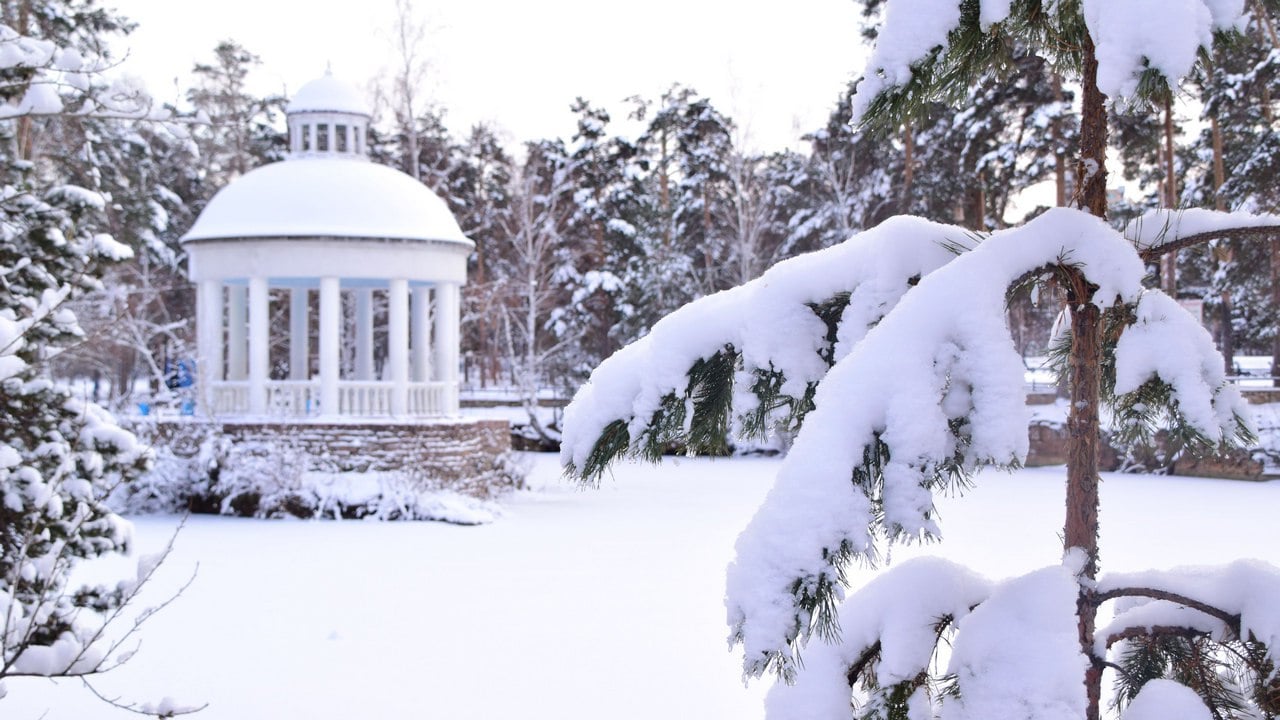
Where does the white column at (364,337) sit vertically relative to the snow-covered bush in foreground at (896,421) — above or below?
above

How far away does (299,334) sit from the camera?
1955cm

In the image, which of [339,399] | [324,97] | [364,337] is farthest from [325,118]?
[339,399]

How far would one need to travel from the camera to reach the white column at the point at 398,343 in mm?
16969

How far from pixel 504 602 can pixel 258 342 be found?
337 inches

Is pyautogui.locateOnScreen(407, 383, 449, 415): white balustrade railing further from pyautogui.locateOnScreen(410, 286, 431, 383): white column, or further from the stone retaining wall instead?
pyautogui.locateOnScreen(410, 286, 431, 383): white column

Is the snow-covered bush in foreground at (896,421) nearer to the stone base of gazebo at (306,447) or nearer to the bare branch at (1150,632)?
the bare branch at (1150,632)

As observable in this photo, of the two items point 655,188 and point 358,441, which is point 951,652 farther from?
point 655,188

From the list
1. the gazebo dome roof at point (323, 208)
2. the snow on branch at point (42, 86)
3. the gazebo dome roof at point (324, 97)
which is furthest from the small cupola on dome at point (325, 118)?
the snow on branch at point (42, 86)

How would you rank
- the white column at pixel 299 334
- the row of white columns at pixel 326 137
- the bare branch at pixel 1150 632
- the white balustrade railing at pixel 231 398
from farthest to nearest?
the white column at pixel 299 334, the row of white columns at pixel 326 137, the white balustrade railing at pixel 231 398, the bare branch at pixel 1150 632

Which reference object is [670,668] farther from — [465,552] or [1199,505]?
[1199,505]

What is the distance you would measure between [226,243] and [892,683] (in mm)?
16498

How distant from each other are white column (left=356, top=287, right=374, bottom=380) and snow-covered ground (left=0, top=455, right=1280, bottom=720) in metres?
3.63

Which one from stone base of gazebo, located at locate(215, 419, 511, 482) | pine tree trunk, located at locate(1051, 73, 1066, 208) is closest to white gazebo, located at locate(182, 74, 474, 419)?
stone base of gazebo, located at locate(215, 419, 511, 482)

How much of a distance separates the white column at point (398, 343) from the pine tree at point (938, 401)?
1479cm
